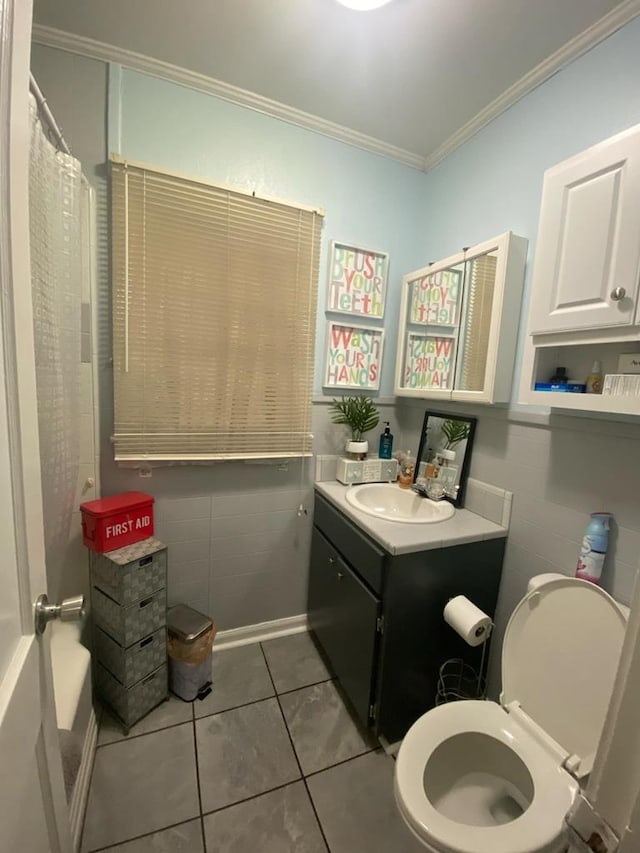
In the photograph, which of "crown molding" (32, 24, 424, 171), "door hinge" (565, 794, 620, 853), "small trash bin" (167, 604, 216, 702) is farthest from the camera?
"small trash bin" (167, 604, 216, 702)

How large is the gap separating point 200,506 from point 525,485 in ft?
4.58

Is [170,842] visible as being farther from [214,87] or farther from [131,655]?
[214,87]

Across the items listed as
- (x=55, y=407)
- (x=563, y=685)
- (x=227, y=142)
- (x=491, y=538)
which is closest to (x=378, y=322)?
(x=227, y=142)

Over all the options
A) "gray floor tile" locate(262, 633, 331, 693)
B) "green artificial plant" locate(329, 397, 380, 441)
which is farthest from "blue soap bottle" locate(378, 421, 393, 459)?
"gray floor tile" locate(262, 633, 331, 693)

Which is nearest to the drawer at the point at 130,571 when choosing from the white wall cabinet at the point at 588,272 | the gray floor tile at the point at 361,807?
the gray floor tile at the point at 361,807

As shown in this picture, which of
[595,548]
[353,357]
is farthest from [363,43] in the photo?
[595,548]

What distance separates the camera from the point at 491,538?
137 centimetres

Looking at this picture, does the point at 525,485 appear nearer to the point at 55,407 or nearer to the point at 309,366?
the point at 309,366

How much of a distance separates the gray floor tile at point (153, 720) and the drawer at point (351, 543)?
0.92m

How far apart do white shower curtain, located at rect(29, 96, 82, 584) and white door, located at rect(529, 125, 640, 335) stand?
143 cm

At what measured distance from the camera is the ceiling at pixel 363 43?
3.65ft

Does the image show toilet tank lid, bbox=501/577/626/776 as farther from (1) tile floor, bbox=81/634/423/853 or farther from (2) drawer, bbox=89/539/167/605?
(2) drawer, bbox=89/539/167/605

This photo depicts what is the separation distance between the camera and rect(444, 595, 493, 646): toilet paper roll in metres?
1.16

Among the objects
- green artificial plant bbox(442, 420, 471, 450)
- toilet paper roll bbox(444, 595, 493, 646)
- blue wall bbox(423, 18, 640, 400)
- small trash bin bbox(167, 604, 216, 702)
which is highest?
blue wall bbox(423, 18, 640, 400)
